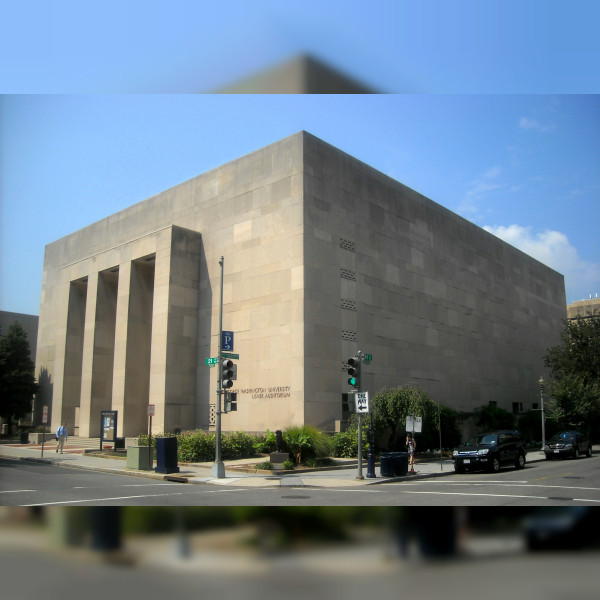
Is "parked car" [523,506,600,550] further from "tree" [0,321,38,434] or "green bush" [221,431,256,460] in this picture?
"tree" [0,321,38,434]

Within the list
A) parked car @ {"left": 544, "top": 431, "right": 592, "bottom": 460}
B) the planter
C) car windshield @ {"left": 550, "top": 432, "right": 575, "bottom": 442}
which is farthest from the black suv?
the planter

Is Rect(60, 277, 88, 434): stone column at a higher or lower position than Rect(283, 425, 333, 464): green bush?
higher

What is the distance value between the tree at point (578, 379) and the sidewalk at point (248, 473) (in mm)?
18014

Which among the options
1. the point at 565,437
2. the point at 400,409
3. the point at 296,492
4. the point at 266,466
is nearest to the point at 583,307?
the point at 565,437

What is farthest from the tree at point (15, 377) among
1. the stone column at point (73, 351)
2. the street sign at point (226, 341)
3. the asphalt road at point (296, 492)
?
the street sign at point (226, 341)

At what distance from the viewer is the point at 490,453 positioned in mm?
24062

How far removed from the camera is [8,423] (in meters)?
50.5

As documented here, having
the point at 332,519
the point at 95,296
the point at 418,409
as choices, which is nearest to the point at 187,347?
the point at 95,296

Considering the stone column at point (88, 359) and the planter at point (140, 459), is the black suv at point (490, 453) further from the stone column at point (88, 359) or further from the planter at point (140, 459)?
the stone column at point (88, 359)

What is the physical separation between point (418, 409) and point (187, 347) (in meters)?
15.2

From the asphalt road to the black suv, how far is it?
2403 millimetres

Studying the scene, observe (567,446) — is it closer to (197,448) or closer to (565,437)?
(565,437)

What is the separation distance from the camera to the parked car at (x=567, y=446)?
31.8 metres

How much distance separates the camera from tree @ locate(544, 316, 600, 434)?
43594mm
